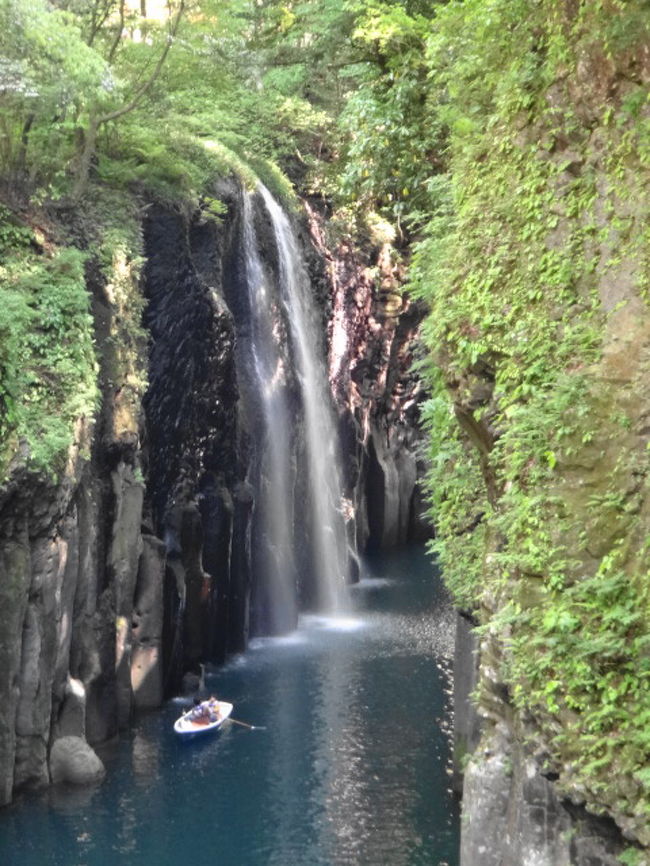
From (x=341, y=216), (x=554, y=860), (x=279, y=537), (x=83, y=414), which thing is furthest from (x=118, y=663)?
(x=341, y=216)

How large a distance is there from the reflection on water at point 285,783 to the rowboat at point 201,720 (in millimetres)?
217

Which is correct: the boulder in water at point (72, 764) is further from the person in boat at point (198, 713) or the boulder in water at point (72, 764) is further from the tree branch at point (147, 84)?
the tree branch at point (147, 84)

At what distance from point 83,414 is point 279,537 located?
12.1 metres

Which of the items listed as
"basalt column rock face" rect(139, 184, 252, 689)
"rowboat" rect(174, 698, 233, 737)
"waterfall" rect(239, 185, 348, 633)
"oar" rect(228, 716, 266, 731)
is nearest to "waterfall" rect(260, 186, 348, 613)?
"waterfall" rect(239, 185, 348, 633)

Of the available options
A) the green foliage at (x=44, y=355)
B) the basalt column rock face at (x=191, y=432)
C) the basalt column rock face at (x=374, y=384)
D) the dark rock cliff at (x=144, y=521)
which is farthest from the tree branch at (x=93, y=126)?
the basalt column rock face at (x=374, y=384)

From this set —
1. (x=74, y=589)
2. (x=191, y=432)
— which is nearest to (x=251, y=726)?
(x=74, y=589)

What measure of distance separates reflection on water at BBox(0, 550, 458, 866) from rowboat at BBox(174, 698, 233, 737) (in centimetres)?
22

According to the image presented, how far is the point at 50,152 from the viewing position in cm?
2197

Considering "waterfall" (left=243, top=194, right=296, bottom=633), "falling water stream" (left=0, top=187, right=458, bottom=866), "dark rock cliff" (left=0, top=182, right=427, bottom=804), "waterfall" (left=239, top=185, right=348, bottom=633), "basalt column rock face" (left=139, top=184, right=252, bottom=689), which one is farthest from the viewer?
"waterfall" (left=239, top=185, right=348, bottom=633)

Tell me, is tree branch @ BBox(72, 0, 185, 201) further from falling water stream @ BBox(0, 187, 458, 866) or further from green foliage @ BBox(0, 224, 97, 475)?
falling water stream @ BBox(0, 187, 458, 866)

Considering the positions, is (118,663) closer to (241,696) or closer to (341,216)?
(241,696)

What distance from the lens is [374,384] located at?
4031 cm

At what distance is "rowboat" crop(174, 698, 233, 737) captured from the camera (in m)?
19.8

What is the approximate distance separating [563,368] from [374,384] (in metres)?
31.1
